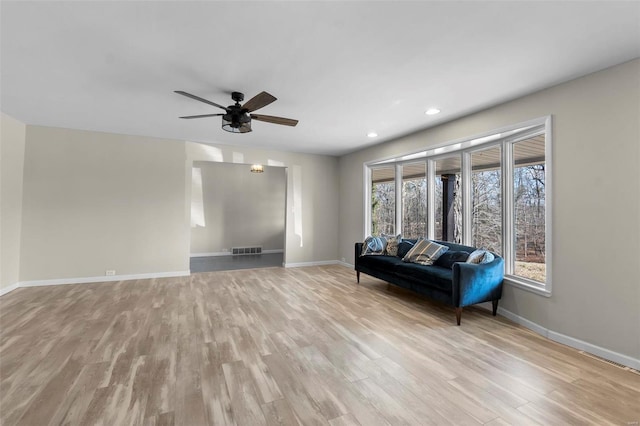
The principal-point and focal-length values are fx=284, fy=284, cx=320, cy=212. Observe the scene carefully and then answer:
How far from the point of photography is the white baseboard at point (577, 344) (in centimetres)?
247

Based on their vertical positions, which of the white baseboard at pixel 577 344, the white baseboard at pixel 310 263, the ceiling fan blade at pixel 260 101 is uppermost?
the ceiling fan blade at pixel 260 101

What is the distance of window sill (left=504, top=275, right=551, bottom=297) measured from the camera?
3098mm

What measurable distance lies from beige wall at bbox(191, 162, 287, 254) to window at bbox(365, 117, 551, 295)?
167 inches

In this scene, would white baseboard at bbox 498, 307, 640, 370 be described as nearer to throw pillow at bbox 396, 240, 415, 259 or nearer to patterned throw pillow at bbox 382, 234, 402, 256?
throw pillow at bbox 396, 240, 415, 259

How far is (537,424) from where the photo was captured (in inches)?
70.2

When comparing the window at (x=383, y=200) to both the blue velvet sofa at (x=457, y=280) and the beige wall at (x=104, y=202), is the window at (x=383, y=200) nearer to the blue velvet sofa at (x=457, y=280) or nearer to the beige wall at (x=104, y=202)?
the blue velvet sofa at (x=457, y=280)

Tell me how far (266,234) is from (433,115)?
640 centimetres

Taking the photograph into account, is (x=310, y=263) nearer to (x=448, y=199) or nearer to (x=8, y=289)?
(x=448, y=199)

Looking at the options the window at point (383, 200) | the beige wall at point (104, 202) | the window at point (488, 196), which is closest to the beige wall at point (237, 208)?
the beige wall at point (104, 202)

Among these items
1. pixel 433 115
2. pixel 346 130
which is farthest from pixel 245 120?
pixel 433 115

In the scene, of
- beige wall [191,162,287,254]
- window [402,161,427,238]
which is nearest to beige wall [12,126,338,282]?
beige wall [191,162,287,254]

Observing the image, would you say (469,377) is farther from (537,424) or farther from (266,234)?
(266,234)

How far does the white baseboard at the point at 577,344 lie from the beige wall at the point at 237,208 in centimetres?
648

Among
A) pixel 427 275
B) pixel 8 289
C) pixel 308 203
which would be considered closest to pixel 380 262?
pixel 427 275
